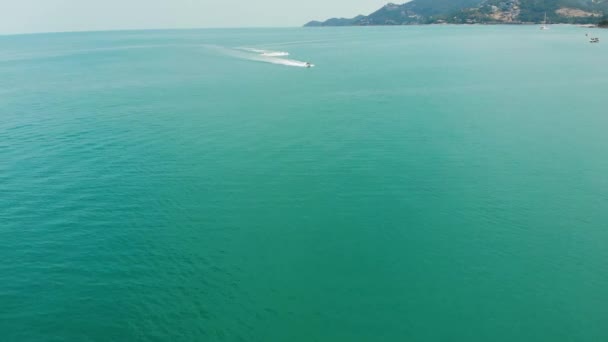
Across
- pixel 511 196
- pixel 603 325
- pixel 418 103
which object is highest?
pixel 418 103

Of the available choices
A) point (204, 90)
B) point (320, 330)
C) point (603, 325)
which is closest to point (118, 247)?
point (320, 330)

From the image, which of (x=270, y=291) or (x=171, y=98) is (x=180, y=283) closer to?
(x=270, y=291)

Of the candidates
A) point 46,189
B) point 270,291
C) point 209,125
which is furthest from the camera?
point 209,125

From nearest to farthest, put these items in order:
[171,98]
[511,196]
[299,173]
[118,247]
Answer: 1. [118,247]
2. [511,196]
3. [299,173]
4. [171,98]

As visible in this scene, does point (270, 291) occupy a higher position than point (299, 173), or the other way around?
point (299, 173)

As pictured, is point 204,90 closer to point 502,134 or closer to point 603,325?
point 502,134

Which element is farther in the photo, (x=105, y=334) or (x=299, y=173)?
(x=299, y=173)
